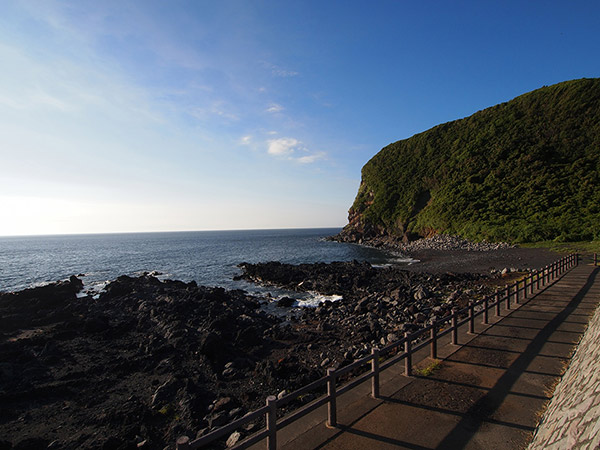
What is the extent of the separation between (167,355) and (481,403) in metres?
14.1

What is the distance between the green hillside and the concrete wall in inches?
1955

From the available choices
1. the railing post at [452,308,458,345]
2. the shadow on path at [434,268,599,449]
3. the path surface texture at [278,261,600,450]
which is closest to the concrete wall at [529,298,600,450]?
the path surface texture at [278,261,600,450]

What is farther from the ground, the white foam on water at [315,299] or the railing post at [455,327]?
the railing post at [455,327]

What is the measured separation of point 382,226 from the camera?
90.8 m

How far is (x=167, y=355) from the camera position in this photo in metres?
15.0

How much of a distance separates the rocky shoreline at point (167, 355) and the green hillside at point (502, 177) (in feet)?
121

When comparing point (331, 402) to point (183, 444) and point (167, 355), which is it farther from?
point (167, 355)

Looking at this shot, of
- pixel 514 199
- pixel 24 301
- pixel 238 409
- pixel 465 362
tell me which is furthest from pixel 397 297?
pixel 514 199

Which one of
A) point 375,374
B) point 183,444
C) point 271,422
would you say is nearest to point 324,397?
point 271,422

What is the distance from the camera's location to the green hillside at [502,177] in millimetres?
51469

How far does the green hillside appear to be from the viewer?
2026 inches

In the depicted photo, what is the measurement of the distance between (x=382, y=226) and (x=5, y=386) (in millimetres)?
87398

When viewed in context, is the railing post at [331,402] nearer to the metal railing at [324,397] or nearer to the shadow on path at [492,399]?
the metal railing at [324,397]

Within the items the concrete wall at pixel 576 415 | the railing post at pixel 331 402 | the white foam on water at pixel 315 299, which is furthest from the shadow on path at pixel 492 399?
the white foam on water at pixel 315 299
